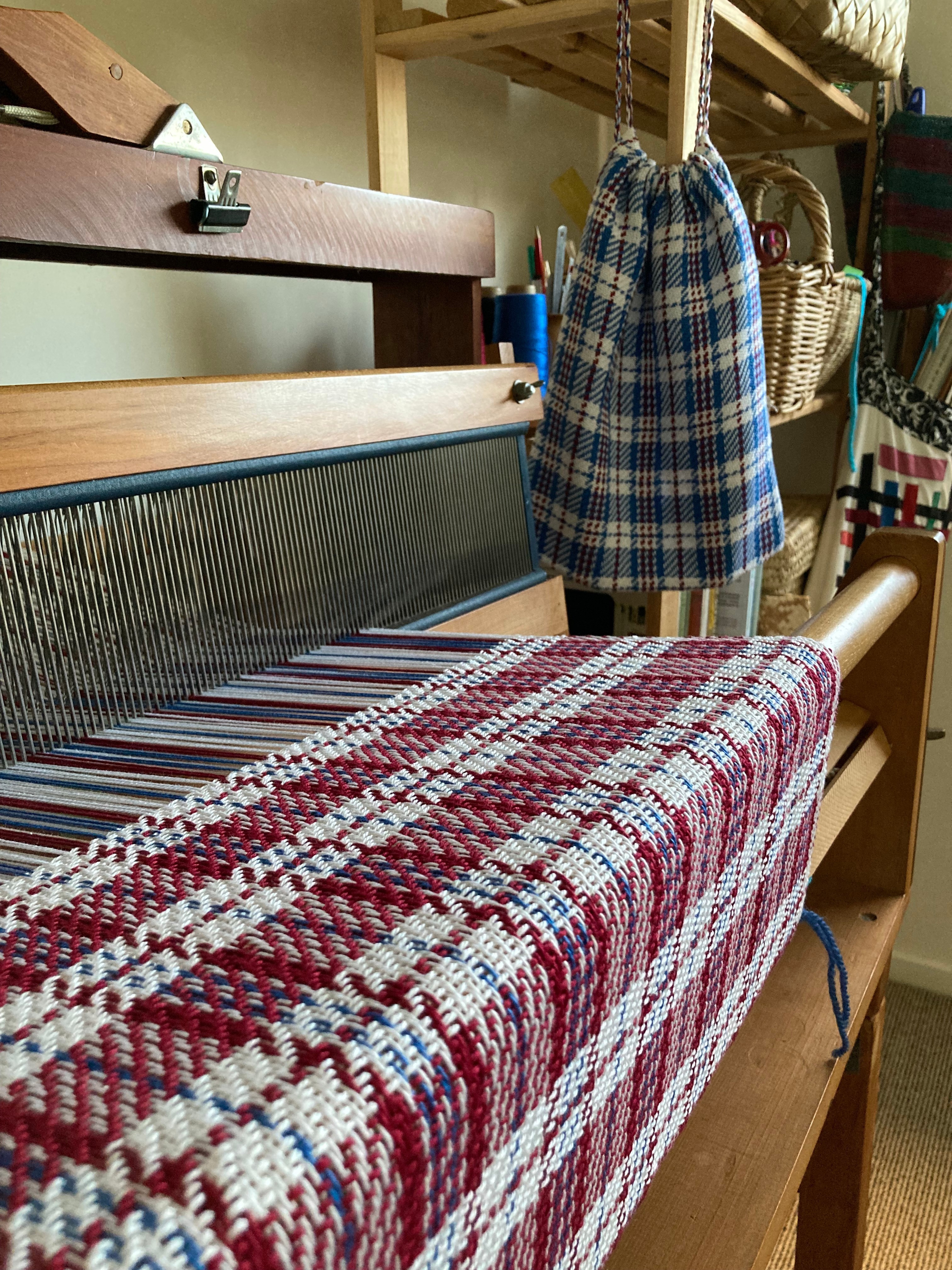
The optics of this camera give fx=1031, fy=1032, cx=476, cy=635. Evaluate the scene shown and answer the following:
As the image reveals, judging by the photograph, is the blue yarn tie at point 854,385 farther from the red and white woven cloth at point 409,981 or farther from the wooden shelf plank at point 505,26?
the red and white woven cloth at point 409,981

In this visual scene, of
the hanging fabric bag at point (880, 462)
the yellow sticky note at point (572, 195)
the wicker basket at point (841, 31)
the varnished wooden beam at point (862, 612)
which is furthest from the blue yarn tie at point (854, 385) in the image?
the varnished wooden beam at point (862, 612)

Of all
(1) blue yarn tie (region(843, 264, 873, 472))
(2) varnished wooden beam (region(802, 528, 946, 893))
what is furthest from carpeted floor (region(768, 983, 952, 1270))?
(1) blue yarn tie (region(843, 264, 873, 472))

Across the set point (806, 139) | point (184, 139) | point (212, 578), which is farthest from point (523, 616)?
point (806, 139)

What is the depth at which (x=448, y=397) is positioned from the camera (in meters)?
0.75

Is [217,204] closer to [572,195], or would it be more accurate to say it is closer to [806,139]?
[572,195]

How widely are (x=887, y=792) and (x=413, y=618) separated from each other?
1.85 feet

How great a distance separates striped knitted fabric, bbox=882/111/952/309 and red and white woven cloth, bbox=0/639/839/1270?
1189mm

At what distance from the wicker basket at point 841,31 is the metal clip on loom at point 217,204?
31.2 inches

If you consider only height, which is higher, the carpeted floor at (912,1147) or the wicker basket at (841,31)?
the wicker basket at (841,31)

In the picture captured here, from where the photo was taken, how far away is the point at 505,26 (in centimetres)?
93

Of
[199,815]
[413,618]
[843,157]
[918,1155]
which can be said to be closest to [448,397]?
[413,618]

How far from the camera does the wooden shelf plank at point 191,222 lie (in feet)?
1.61

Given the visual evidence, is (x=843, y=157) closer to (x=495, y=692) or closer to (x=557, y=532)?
(x=557, y=532)

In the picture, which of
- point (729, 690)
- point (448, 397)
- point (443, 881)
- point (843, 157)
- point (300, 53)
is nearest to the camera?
point (443, 881)
